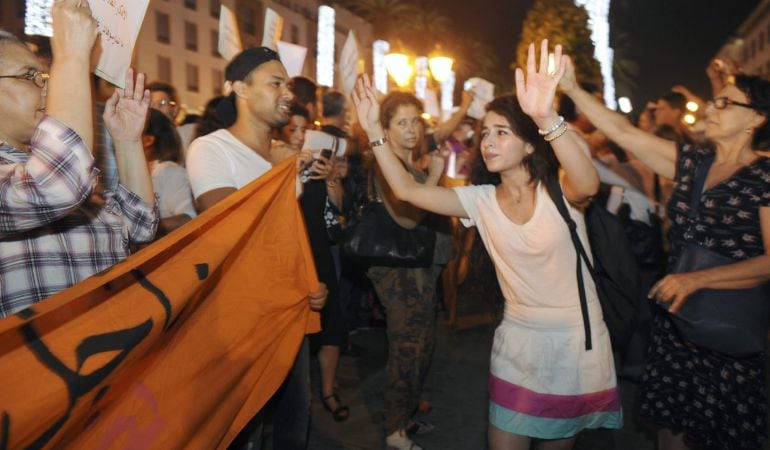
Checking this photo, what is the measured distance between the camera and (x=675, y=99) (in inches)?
301

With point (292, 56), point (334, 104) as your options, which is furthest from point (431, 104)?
point (292, 56)

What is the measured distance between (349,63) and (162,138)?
2.34m

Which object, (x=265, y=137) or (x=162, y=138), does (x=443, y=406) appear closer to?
(x=265, y=137)

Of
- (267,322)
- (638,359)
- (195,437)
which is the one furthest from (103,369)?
(638,359)

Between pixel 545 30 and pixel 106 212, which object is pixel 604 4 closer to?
pixel 545 30

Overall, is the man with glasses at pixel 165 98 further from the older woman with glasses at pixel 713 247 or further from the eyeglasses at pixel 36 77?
the older woman with glasses at pixel 713 247

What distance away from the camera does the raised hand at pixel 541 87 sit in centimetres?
273

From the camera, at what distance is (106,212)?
94.9 inches

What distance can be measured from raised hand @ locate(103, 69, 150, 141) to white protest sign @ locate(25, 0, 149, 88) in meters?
0.26

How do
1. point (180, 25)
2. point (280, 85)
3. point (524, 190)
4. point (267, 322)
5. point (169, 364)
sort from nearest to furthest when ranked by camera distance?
point (169, 364)
point (267, 322)
point (524, 190)
point (280, 85)
point (180, 25)

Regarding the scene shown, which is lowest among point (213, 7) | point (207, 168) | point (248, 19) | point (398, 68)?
point (207, 168)

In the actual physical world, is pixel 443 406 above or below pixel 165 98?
below

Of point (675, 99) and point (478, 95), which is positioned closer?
point (478, 95)

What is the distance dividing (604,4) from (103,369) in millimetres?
26234
